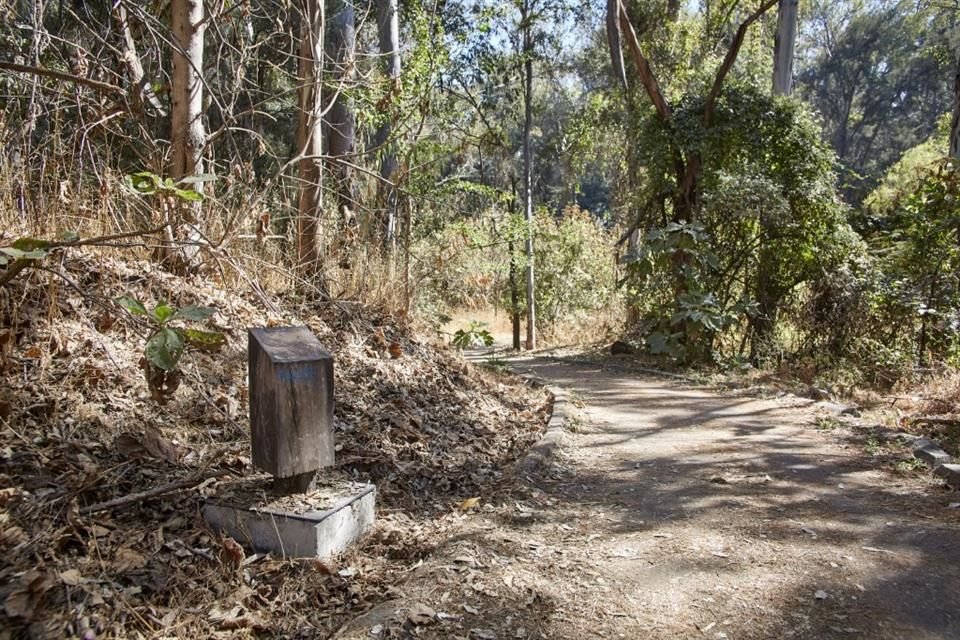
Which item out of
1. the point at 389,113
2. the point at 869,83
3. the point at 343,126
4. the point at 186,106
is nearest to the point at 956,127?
the point at 389,113

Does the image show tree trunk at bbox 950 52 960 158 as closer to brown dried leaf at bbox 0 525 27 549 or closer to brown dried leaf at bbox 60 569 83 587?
brown dried leaf at bbox 60 569 83 587

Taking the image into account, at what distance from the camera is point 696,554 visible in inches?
118

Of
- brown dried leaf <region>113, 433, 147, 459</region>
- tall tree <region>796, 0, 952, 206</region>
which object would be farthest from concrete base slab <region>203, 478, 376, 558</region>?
tall tree <region>796, 0, 952, 206</region>

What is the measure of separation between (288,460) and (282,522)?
0.80 ft

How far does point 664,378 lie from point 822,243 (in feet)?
9.44

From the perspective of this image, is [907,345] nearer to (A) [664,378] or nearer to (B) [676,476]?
(A) [664,378]

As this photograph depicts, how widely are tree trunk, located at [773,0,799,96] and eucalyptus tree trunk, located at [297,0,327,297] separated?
28.5 feet

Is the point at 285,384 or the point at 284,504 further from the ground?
the point at 285,384

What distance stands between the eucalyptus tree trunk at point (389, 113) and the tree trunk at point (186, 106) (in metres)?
1.32

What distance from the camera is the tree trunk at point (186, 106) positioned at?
455 cm

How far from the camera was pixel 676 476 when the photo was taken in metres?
4.28

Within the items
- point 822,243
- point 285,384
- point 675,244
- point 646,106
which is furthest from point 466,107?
point 285,384

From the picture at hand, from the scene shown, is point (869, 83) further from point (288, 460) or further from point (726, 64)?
point (288, 460)

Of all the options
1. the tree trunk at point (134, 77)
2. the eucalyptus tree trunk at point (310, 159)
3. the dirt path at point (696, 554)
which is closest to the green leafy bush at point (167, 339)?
the dirt path at point (696, 554)
